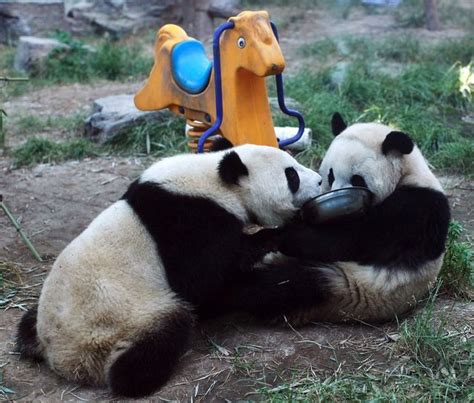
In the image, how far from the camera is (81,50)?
1039 centimetres

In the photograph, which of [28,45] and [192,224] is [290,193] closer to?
[192,224]

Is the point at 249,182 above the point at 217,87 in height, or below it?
below

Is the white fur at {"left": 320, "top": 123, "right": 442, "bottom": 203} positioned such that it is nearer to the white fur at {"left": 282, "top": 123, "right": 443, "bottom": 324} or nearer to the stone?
the white fur at {"left": 282, "top": 123, "right": 443, "bottom": 324}

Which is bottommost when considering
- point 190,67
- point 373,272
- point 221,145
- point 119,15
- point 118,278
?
point 373,272

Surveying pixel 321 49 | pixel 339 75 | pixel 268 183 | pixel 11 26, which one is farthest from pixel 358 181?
pixel 11 26

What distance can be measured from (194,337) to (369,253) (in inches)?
41.3

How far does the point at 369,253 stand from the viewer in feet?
12.7

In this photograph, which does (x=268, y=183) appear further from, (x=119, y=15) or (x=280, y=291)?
(x=119, y=15)

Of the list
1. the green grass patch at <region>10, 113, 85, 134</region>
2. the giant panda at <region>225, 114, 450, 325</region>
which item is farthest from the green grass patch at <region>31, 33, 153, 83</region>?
the giant panda at <region>225, 114, 450, 325</region>

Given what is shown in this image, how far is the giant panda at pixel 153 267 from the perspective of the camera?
330 centimetres

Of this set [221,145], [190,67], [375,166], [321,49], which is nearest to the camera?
[375,166]

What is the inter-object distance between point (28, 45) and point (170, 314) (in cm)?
778

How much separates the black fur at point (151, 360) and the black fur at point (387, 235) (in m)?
0.80

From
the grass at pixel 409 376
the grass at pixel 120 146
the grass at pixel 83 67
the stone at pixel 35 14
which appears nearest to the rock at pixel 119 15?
the stone at pixel 35 14
